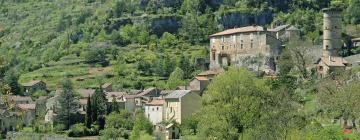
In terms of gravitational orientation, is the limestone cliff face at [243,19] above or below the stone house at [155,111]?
above

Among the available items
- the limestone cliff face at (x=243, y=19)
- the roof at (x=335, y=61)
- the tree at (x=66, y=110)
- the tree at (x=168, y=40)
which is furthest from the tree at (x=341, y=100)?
the limestone cliff face at (x=243, y=19)

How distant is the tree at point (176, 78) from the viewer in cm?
8631

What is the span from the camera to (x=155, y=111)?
73.9 meters

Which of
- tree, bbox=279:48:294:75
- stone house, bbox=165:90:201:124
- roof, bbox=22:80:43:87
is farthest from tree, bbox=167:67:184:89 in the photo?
roof, bbox=22:80:43:87

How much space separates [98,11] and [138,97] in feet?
217

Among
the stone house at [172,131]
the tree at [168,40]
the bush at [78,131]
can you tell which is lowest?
the bush at [78,131]

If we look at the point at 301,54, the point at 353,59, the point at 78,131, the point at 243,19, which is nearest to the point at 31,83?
the point at 78,131

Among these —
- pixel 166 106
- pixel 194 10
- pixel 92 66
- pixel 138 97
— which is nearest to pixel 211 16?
pixel 194 10

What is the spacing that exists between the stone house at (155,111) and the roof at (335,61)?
16912 mm

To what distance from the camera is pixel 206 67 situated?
9438 centimetres

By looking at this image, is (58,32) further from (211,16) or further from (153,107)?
(153,107)

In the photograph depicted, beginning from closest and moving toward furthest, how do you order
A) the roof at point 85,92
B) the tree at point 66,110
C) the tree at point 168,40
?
the tree at point 66,110, the roof at point 85,92, the tree at point 168,40

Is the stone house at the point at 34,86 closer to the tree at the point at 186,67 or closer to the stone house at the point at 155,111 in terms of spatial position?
the tree at the point at 186,67

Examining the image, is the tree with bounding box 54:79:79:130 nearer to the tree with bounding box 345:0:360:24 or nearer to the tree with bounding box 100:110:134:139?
the tree with bounding box 100:110:134:139
